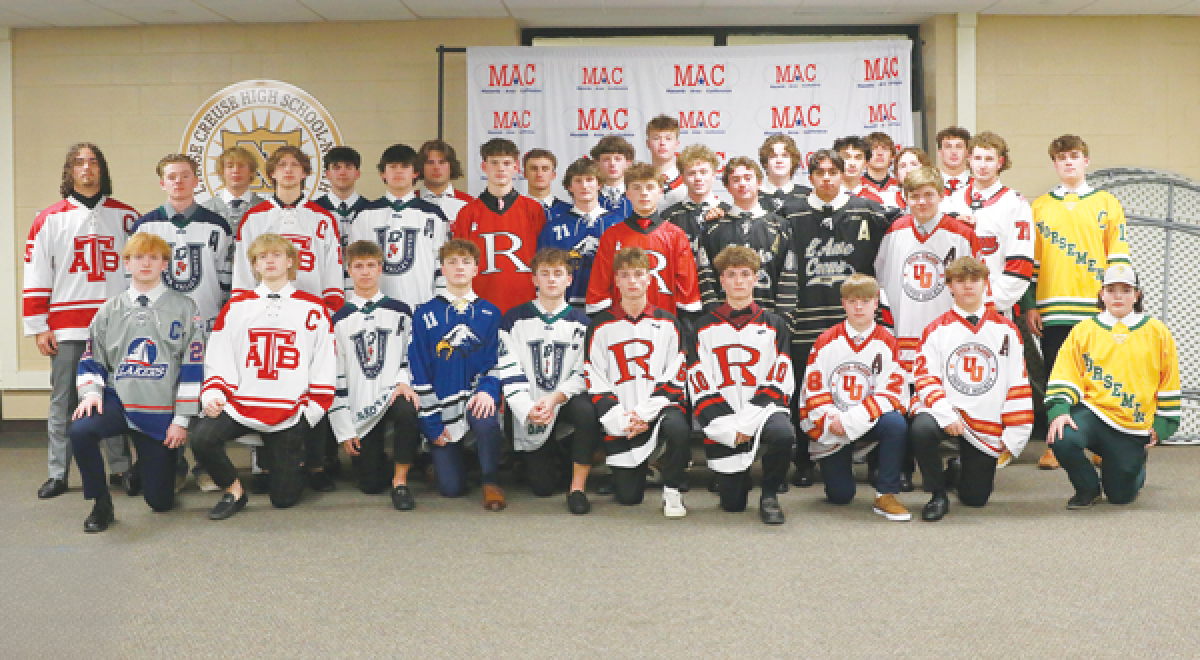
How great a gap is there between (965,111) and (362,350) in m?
4.45

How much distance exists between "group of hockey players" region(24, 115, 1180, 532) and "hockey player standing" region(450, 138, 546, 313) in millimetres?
12

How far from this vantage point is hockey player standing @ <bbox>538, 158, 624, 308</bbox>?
4.46 m

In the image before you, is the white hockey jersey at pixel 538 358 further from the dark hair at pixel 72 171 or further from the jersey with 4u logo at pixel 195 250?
the dark hair at pixel 72 171

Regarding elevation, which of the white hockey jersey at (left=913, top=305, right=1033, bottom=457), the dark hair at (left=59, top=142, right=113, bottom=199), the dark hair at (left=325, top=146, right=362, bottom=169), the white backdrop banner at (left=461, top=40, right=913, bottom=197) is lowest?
the white hockey jersey at (left=913, top=305, right=1033, bottom=457)

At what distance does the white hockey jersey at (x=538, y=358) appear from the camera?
402cm

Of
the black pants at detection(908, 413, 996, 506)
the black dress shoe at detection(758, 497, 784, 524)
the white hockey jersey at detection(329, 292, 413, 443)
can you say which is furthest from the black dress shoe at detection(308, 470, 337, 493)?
the black pants at detection(908, 413, 996, 506)

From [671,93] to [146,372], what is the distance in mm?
3799

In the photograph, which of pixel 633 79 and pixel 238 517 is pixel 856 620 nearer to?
pixel 238 517

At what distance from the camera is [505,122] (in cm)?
616

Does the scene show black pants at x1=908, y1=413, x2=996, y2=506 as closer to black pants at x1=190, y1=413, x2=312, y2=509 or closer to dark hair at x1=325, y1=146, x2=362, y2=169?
black pants at x1=190, y1=413, x2=312, y2=509

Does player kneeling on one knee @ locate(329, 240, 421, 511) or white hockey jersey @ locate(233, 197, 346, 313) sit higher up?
white hockey jersey @ locate(233, 197, 346, 313)

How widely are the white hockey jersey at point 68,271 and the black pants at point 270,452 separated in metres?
1.10

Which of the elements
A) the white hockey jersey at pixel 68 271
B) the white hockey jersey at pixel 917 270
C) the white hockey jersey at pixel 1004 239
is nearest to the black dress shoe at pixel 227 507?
the white hockey jersey at pixel 68 271

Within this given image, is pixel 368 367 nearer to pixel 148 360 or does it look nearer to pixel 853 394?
pixel 148 360
